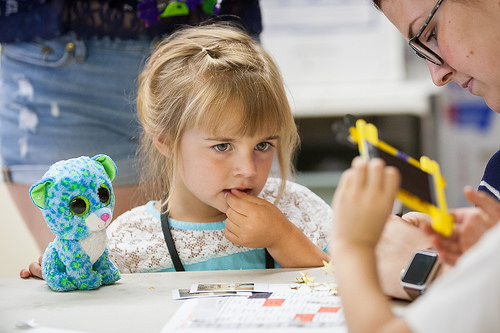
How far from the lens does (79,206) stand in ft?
3.57

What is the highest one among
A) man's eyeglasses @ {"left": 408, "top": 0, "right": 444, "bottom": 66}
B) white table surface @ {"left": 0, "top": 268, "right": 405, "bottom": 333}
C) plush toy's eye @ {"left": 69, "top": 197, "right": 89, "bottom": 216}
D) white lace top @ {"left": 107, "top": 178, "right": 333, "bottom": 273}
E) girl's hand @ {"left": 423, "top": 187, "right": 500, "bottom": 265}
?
man's eyeglasses @ {"left": 408, "top": 0, "right": 444, "bottom": 66}

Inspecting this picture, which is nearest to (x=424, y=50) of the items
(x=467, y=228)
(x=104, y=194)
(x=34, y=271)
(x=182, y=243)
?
(x=467, y=228)

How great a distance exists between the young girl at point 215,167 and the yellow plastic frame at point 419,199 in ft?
1.87

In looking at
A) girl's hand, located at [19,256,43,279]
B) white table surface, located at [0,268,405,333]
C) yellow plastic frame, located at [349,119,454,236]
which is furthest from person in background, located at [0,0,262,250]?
yellow plastic frame, located at [349,119,454,236]

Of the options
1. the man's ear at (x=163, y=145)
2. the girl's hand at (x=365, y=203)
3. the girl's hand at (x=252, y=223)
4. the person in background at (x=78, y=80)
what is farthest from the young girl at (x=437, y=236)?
the person in background at (x=78, y=80)

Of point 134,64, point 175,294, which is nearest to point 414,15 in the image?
point 175,294

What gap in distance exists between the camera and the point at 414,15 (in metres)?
1.01

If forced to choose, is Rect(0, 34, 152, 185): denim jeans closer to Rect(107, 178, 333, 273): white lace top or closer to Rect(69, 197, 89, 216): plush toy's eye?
Rect(107, 178, 333, 273): white lace top

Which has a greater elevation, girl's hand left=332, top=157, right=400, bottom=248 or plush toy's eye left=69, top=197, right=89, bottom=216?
girl's hand left=332, top=157, right=400, bottom=248

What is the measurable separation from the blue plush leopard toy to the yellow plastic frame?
54 cm

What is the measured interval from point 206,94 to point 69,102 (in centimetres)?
44

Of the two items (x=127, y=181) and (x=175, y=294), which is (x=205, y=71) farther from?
(x=175, y=294)

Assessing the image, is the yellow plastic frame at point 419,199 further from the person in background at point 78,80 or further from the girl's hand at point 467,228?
the person in background at point 78,80

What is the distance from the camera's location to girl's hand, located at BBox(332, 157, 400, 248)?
2.20ft
